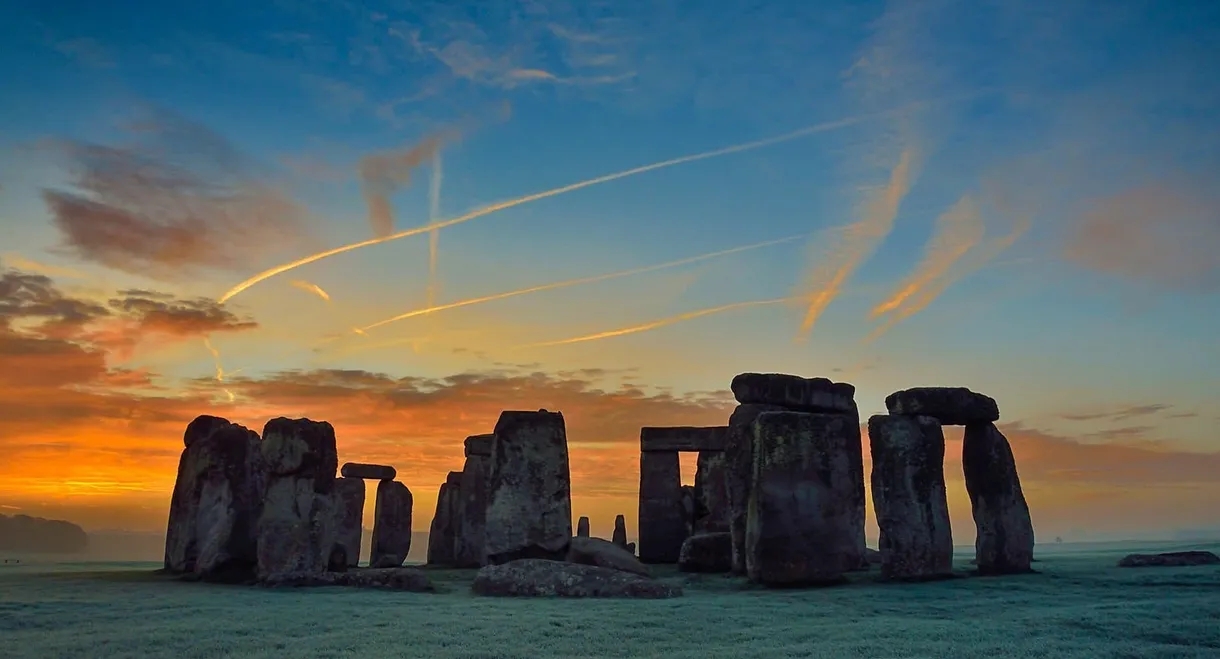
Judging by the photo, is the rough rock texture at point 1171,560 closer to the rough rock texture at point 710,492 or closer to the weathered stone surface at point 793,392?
the weathered stone surface at point 793,392

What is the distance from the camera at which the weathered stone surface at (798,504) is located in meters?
12.9

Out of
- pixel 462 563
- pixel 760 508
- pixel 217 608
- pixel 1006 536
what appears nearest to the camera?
pixel 217 608

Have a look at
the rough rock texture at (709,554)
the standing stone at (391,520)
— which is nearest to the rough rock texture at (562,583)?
the rough rock texture at (709,554)

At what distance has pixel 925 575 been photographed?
1346 centimetres

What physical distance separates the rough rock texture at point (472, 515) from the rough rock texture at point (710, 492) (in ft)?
18.3

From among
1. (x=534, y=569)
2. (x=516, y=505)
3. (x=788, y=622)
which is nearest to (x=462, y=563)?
(x=516, y=505)

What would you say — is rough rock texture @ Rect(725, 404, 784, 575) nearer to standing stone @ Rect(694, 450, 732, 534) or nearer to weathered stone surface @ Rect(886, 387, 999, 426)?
weathered stone surface @ Rect(886, 387, 999, 426)

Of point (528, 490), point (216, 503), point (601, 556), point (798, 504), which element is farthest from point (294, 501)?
point (798, 504)

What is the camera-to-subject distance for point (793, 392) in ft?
56.1

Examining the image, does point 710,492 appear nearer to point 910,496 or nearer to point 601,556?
point 601,556

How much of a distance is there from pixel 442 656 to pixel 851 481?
8662 millimetres

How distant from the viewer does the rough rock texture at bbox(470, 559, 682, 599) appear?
11.8 meters

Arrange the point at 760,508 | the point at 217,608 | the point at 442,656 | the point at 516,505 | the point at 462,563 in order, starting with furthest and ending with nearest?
the point at 462,563, the point at 516,505, the point at 760,508, the point at 217,608, the point at 442,656

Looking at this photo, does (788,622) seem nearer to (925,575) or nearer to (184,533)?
(925,575)
